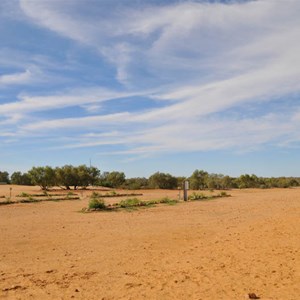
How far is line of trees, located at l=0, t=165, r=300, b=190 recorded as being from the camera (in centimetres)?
6606

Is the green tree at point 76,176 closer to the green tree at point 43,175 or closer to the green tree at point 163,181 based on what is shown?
the green tree at point 43,175

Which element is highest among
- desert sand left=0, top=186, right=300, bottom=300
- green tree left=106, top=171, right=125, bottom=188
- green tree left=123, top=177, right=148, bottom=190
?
green tree left=106, top=171, right=125, bottom=188

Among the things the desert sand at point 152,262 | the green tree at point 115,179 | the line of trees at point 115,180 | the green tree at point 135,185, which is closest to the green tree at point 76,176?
the line of trees at point 115,180

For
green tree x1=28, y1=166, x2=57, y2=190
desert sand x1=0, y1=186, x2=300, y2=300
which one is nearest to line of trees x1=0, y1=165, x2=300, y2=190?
green tree x1=28, y1=166, x2=57, y2=190

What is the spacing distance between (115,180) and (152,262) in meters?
71.6

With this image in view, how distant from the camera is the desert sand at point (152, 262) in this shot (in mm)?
7805

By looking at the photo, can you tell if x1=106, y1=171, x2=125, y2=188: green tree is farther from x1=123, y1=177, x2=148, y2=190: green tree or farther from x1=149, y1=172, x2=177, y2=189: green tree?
x1=149, y1=172, x2=177, y2=189: green tree

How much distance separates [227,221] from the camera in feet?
62.1

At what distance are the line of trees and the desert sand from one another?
163ft

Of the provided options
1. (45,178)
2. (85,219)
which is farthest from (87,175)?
(85,219)

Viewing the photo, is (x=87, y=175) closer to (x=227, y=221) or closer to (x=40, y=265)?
(x=227, y=221)

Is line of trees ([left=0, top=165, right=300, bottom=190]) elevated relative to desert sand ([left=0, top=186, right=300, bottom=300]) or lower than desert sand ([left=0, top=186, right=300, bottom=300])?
elevated

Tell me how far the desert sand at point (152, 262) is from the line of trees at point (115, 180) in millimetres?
49787

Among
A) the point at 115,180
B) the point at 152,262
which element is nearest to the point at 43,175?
the point at 115,180
